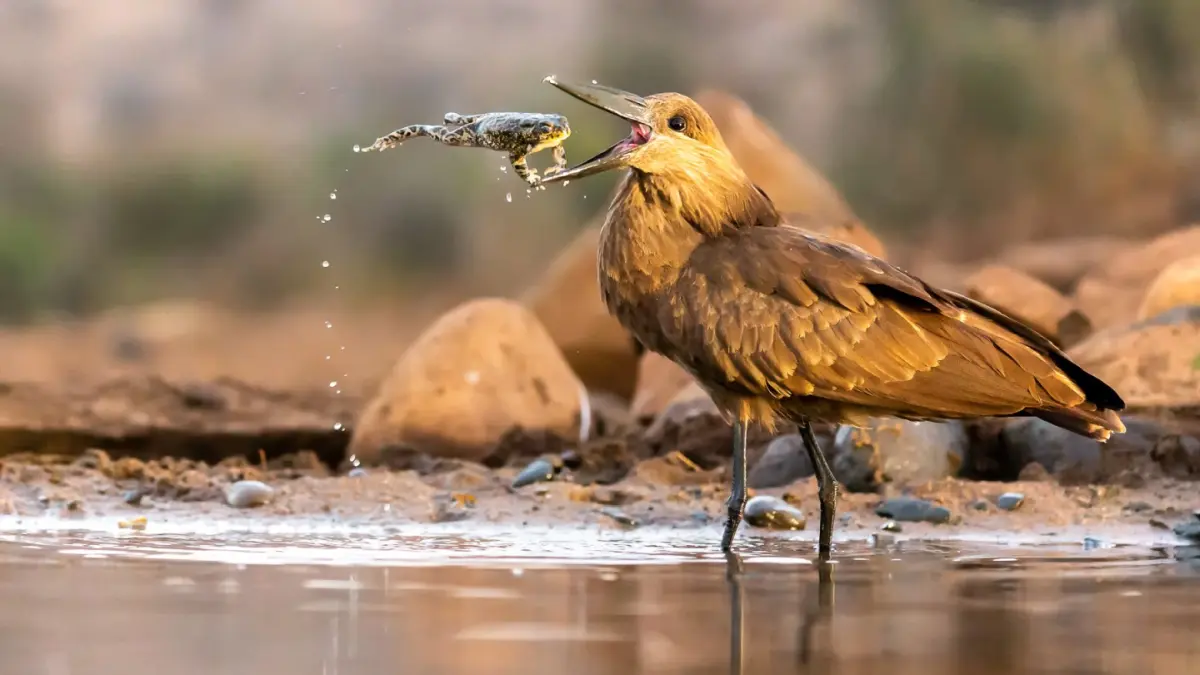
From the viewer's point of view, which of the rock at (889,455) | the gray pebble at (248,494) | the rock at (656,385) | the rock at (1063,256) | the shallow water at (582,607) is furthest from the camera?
the rock at (1063,256)

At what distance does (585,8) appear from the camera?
746 inches

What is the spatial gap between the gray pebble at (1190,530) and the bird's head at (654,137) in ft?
7.37

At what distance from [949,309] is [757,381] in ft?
2.49

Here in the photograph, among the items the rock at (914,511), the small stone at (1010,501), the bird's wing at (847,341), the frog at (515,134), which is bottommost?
the rock at (914,511)

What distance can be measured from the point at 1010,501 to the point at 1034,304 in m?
4.50

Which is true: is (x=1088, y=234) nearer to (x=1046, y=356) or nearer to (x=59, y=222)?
(x=59, y=222)

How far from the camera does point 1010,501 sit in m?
8.20

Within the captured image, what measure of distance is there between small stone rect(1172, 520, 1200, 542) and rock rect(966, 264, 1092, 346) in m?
4.83

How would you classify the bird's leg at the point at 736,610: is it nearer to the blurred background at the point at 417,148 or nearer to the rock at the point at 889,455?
the rock at the point at 889,455

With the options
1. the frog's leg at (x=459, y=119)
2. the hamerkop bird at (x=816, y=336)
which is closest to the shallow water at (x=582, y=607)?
the hamerkop bird at (x=816, y=336)

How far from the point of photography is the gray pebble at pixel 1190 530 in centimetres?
732

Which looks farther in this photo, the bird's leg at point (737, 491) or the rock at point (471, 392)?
the rock at point (471, 392)

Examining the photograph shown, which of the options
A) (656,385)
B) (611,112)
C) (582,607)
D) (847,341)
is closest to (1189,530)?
(847,341)

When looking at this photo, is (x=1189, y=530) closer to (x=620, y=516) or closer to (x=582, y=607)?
(x=620, y=516)
